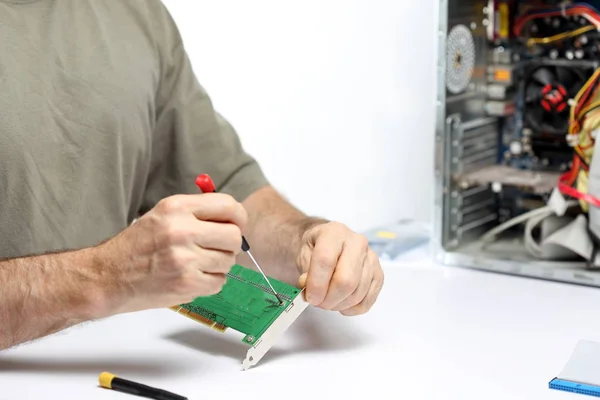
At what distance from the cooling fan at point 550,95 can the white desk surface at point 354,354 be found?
0.43m

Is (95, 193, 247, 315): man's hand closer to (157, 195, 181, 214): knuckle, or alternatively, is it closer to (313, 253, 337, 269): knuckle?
(157, 195, 181, 214): knuckle

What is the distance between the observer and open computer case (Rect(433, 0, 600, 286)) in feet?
5.51

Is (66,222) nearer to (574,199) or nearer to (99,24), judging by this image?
(99,24)

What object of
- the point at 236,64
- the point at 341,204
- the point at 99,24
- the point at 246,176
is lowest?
the point at 341,204

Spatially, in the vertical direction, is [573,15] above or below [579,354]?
above

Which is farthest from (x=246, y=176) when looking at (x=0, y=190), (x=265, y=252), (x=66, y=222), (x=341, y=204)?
(x=341, y=204)

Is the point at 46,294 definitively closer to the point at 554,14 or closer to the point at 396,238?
the point at 396,238

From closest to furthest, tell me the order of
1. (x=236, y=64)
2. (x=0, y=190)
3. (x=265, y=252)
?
1. (x=0, y=190)
2. (x=265, y=252)
3. (x=236, y=64)

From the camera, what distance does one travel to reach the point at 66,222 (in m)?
1.47

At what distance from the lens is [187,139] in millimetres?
1659

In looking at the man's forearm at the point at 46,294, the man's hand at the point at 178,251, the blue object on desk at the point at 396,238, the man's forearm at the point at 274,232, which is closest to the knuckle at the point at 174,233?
the man's hand at the point at 178,251

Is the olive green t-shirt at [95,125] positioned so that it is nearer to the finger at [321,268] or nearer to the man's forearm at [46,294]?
the man's forearm at [46,294]

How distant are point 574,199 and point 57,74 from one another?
0.99 metres

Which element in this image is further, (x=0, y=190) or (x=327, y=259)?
(x=0, y=190)
